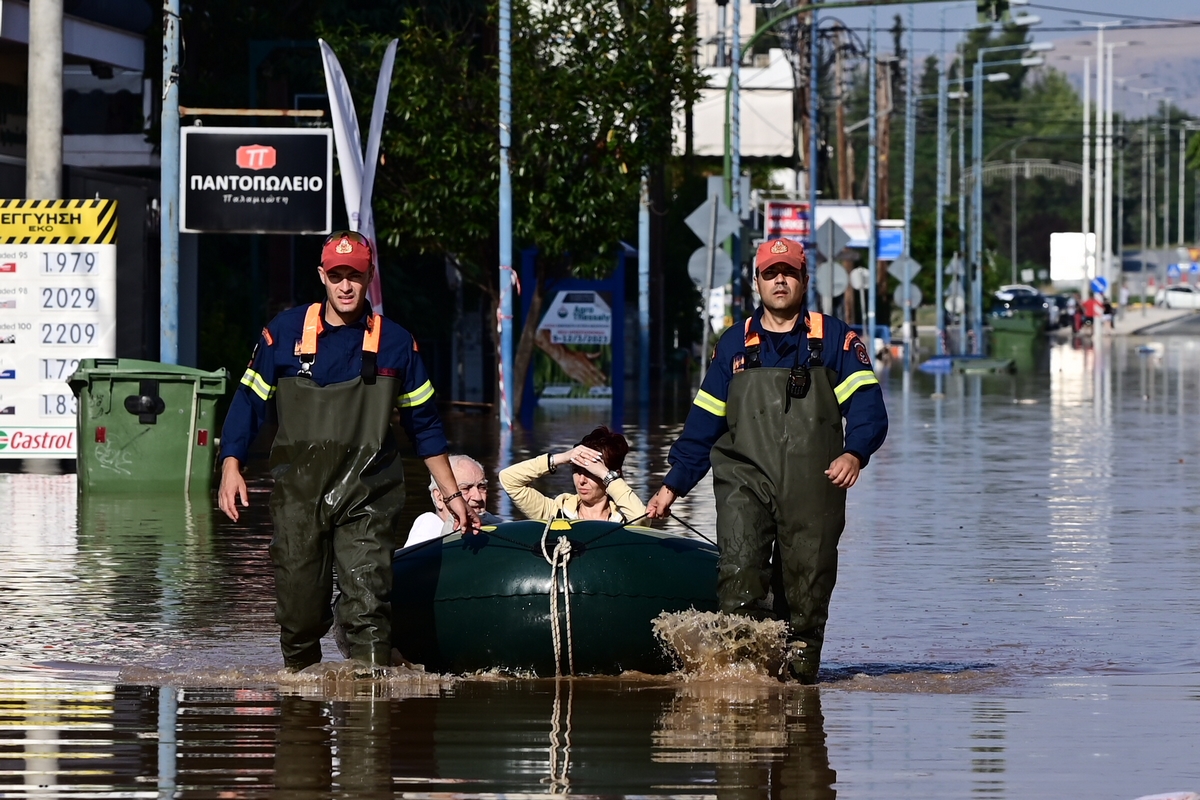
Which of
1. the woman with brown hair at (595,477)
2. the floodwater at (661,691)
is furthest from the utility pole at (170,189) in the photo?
the woman with brown hair at (595,477)

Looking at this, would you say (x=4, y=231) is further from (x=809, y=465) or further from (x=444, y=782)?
(x=444, y=782)

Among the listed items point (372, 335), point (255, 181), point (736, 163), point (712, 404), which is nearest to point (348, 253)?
point (372, 335)

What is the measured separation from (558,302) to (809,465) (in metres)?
23.8

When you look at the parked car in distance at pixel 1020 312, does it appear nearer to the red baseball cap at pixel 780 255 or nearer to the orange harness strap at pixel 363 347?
the red baseball cap at pixel 780 255

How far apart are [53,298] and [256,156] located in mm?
2790

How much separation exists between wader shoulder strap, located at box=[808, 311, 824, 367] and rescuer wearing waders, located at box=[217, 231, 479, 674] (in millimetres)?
1428

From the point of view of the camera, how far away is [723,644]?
9.08m

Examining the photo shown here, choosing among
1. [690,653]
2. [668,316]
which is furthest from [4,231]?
[668,316]

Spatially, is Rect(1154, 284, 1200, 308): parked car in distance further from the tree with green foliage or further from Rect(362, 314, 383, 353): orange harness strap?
Rect(362, 314, 383, 353): orange harness strap

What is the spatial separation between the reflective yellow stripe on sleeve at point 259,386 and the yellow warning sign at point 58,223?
11243 mm

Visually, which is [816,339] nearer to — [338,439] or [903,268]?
[338,439]

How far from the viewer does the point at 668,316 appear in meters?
49.8

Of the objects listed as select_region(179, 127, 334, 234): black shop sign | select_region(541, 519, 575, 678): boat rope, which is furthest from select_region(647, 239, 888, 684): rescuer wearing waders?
select_region(179, 127, 334, 234): black shop sign

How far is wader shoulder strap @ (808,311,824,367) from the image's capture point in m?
8.88
